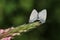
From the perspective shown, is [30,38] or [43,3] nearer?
[30,38]

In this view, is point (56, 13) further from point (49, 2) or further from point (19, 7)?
point (19, 7)

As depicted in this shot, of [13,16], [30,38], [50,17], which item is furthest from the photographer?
[50,17]

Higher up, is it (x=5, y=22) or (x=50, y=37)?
(x=5, y=22)

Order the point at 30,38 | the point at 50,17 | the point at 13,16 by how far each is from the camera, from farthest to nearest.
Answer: the point at 50,17 → the point at 13,16 → the point at 30,38

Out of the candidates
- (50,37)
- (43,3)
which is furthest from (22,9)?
(50,37)

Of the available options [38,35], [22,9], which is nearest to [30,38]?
[38,35]

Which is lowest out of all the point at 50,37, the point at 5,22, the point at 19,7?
the point at 50,37
